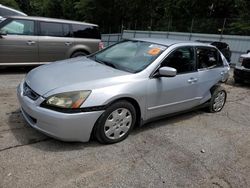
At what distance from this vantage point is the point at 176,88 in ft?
14.2

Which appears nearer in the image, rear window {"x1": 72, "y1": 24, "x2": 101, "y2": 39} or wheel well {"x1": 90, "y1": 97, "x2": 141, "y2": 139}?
wheel well {"x1": 90, "y1": 97, "x2": 141, "y2": 139}

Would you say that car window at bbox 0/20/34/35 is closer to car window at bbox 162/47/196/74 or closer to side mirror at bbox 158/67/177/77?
car window at bbox 162/47/196/74

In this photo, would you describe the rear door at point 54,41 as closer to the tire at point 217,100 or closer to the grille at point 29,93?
the grille at point 29,93

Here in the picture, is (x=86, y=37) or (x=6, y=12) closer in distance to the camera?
(x=86, y=37)

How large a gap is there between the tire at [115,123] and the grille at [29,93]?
2.82 feet

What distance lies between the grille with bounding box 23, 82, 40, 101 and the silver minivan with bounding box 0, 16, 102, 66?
398 cm

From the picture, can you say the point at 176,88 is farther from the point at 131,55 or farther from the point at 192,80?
the point at 131,55

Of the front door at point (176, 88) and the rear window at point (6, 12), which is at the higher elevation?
the rear window at point (6, 12)

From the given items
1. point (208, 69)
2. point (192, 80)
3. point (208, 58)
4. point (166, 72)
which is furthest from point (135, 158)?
point (208, 58)

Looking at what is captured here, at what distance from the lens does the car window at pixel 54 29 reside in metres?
7.71

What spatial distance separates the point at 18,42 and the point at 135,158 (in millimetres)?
5394

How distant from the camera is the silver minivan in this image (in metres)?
7.22

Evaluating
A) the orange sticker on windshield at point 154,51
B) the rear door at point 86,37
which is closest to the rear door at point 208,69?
the orange sticker on windshield at point 154,51

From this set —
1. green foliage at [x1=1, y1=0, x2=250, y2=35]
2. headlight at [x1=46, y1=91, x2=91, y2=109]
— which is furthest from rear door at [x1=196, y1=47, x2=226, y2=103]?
green foliage at [x1=1, y1=0, x2=250, y2=35]
